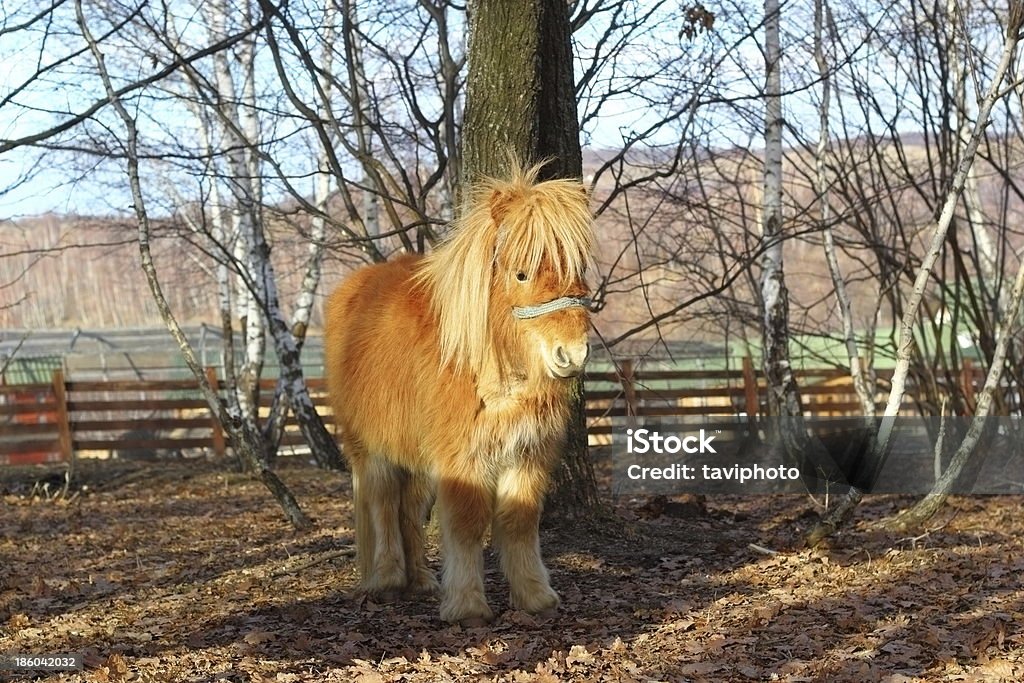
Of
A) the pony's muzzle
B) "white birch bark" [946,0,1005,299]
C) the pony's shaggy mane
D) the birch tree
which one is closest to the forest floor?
the birch tree

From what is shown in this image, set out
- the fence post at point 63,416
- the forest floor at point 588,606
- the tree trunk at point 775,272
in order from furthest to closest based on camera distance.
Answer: the fence post at point 63,416
the tree trunk at point 775,272
the forest floor at point 588,606

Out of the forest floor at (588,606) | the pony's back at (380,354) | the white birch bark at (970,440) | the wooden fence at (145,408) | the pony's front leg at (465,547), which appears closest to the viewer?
the forest floor at (588,606)

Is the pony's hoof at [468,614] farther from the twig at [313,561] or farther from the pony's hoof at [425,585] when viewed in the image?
the twig at [313,561]

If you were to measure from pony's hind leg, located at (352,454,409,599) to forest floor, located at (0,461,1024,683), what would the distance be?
13cm

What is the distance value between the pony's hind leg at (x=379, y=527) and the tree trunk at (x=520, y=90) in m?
1.14

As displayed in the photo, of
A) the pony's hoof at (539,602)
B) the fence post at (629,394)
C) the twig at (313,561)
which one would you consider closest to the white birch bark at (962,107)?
the fence post at (629,394)

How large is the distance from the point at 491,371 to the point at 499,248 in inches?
21.2

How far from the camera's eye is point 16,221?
9234 mm

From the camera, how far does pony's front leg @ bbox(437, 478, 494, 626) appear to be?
4.77 meters

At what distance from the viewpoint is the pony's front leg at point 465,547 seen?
4770 mm

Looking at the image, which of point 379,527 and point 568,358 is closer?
point 568,358

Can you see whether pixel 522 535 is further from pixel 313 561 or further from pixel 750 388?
pixel 750 388

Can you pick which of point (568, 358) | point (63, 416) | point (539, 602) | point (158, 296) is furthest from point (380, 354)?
point (63, 416)

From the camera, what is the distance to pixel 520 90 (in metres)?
5.86
